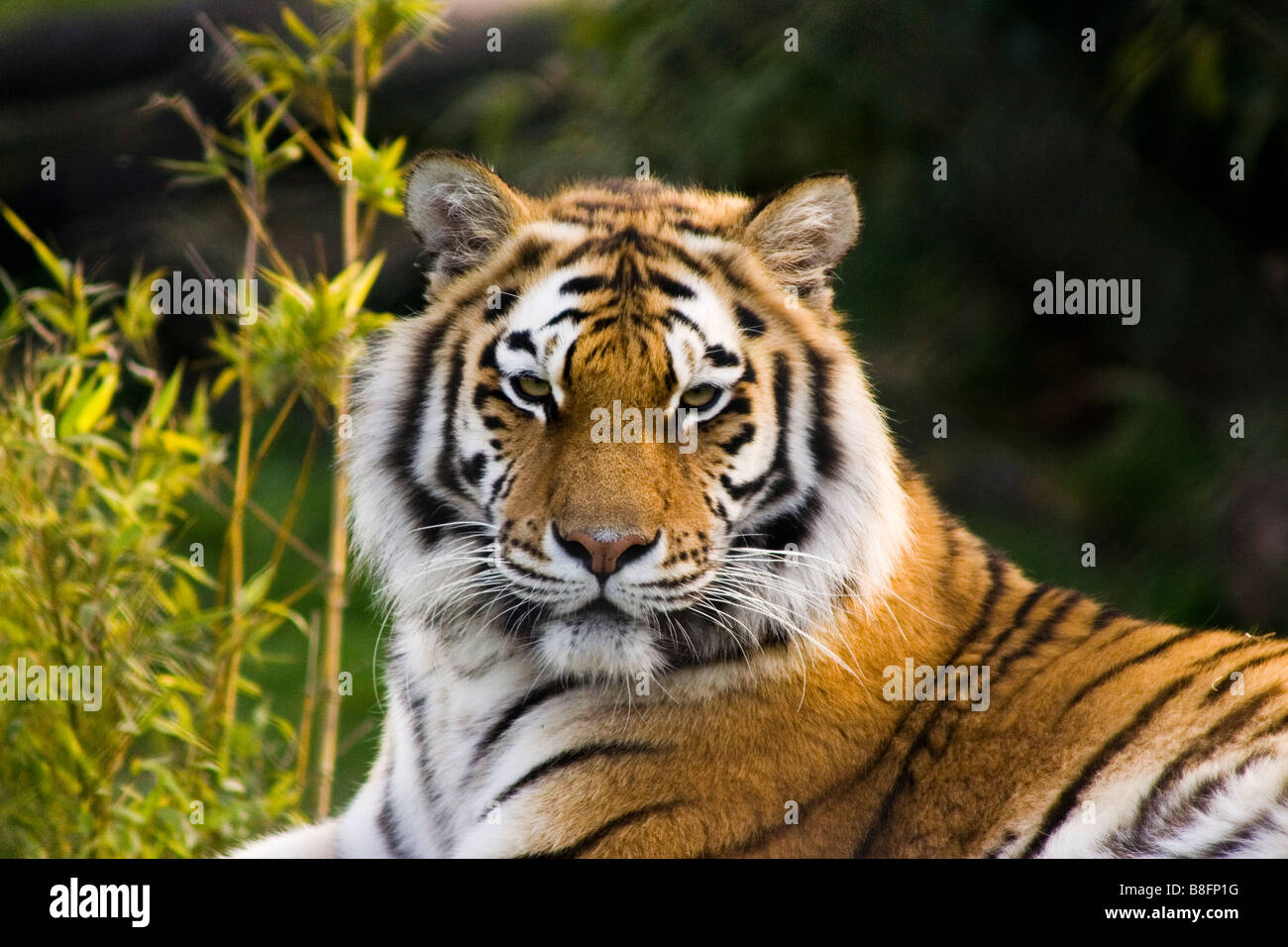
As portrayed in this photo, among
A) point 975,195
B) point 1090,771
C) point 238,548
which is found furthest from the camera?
point 975,195

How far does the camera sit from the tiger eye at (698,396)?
206cm

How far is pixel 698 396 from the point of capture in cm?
207

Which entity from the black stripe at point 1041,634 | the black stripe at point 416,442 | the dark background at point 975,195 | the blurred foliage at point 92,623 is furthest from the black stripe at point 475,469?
the dark background at point 975,195

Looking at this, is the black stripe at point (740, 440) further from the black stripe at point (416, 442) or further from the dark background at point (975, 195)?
the dark background at point (975, 195)

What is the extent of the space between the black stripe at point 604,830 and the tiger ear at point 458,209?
87cm

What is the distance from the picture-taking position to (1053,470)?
5824 millimetres

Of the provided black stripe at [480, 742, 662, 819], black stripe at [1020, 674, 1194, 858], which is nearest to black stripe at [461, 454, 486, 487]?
black stripe at [480, 742, 662, 819]

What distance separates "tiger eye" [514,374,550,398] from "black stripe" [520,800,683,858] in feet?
1.96

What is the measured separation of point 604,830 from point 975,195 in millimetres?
3100

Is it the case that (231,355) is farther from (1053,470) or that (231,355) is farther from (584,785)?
(1053,470)

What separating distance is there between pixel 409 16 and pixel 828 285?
97cm

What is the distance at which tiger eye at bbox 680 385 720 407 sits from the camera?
2.06m

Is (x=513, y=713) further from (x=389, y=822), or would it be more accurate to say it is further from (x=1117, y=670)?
(x=1117, y=670)

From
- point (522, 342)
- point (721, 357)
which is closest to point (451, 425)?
point (522, 342)
